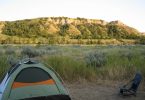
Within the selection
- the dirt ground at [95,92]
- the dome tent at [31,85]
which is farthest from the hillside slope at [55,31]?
the dome tent at [31,85]

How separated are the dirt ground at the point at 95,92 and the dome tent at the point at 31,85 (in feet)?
4.37

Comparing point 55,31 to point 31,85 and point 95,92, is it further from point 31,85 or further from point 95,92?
point 31,85

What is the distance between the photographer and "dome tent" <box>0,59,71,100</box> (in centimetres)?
858

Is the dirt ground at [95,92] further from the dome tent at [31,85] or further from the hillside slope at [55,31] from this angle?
the hillside slope at [55,31]

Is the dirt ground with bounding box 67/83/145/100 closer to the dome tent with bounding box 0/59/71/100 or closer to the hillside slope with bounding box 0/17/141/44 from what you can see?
the dome tent with bounding box 0/59/71/100

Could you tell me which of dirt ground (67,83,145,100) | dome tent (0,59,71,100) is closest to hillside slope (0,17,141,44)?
dirt ground (67,83,145,100)

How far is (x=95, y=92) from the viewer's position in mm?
10844

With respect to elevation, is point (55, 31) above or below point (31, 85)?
below

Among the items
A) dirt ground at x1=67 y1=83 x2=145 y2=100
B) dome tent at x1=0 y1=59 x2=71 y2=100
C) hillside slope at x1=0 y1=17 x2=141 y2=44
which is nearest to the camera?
dome tent at x1=0 y1=59 x2=71 y2=100

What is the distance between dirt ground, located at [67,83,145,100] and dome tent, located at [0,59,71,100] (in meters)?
1.33

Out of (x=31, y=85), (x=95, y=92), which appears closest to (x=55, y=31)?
(x=95, y=92)

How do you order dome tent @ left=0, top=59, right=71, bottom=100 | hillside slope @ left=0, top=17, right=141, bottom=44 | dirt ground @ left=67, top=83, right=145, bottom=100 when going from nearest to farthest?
dome tent @ left=0, top=59, right=71, bottom=100 → dirt ground @ left=67, top=83, right=145, bottom=100 → hillside slope @ left=0, top=17, right=141, bottom=44

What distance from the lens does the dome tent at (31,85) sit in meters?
8.58

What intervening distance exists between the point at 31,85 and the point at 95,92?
2.98 meters
